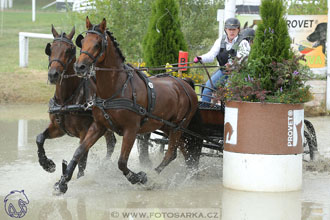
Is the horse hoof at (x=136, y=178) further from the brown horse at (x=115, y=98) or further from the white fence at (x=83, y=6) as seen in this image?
the white fence at (x=83, y=6)

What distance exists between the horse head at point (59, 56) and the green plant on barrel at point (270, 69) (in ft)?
6.29

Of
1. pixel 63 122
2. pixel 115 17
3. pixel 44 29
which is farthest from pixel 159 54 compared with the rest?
pixel 44 29

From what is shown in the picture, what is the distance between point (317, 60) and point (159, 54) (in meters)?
5.64

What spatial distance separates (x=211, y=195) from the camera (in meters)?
8.09

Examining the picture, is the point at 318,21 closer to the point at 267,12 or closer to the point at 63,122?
the point at 267,12

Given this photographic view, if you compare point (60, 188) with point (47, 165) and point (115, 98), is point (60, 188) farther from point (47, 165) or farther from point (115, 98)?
point (115, 98)

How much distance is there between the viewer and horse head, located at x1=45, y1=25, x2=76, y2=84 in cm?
786

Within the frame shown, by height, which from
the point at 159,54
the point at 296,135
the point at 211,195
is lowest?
the point at 211,195

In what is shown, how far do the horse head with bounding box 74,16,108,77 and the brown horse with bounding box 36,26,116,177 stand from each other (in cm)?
43

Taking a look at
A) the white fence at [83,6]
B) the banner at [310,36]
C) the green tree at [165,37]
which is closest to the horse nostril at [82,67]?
the green tree at [165,37]

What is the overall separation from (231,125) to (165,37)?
4451 millimetres

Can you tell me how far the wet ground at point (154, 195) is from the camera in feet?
23.3

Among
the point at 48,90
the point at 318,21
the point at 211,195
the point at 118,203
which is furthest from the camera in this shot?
the point at 48,90

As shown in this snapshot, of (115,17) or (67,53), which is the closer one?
(67,53)
